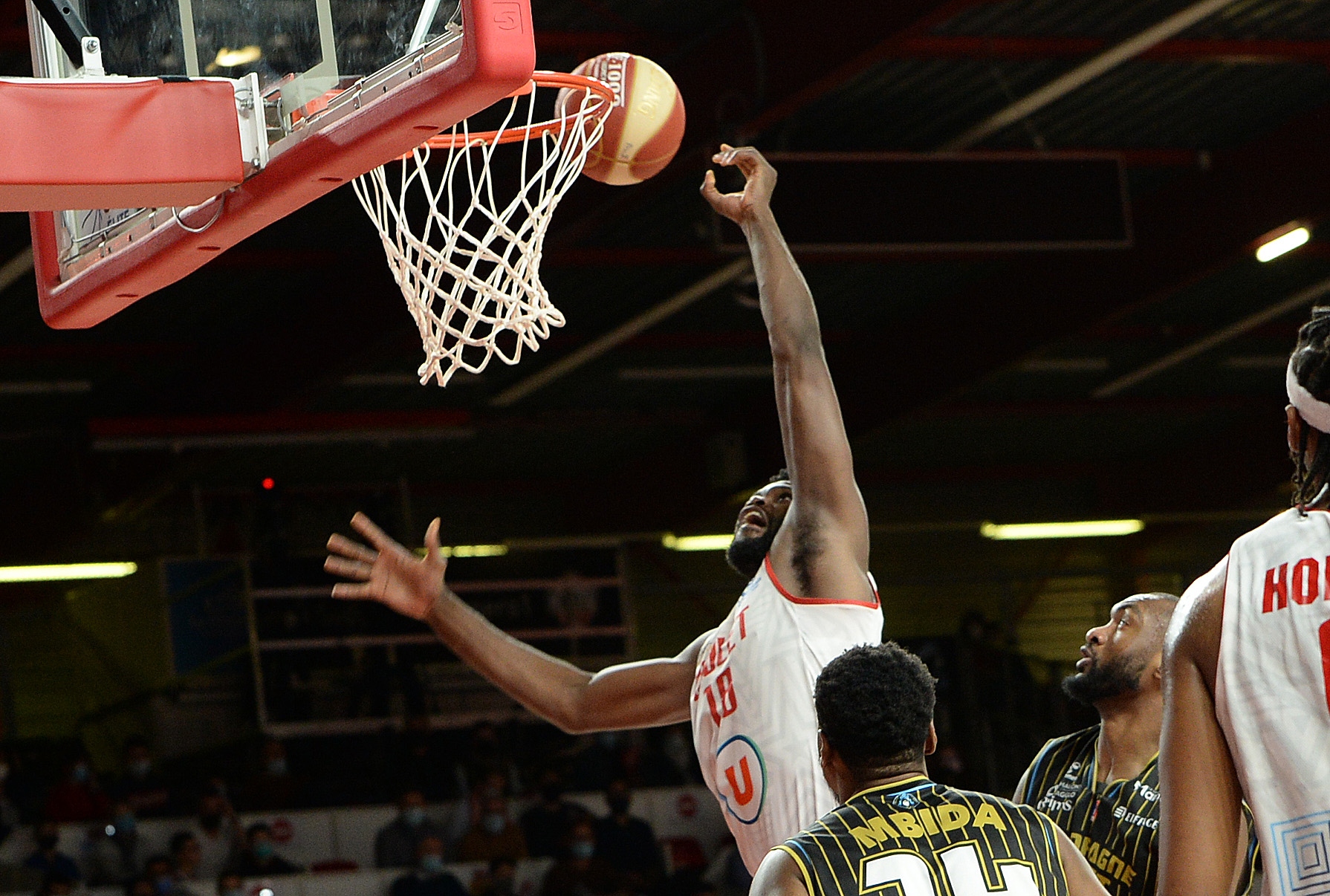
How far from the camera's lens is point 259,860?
45.9 feet

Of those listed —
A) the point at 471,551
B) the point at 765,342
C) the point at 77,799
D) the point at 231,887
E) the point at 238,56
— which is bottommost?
the point at 231,887

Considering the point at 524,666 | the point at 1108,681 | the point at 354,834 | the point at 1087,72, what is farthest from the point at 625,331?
A: the point at 1108,681

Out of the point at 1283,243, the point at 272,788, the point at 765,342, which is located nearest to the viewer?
the point at 1283,243

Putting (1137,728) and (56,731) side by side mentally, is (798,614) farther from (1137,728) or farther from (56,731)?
(56,731)

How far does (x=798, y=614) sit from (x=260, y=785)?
39.5ft

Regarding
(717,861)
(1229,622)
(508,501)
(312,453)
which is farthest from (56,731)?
(1229,622)

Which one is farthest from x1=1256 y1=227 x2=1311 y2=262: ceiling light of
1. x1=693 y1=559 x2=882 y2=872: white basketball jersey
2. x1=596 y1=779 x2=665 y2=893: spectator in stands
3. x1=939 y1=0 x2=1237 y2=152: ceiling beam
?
x1=693 y1=559 x2=882 y2=872: white basketball jersey

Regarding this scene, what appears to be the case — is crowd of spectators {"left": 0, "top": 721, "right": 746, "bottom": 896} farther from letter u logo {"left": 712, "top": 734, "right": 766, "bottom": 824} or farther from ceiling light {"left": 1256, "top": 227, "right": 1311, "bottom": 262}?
letter u logo {"left": 712, "top": 734, "right": 766, "bottom": 824}

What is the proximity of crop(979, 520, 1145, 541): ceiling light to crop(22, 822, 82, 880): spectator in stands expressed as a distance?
11.6m

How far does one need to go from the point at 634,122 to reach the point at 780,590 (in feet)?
5.62

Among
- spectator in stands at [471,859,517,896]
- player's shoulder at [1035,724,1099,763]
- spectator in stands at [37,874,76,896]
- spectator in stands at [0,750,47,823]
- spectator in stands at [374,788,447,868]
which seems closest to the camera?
player's shoulder at [1035,724,1099,763]

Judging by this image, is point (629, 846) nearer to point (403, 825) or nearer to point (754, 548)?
point (403, 825)

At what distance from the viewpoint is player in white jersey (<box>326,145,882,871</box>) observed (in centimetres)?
457

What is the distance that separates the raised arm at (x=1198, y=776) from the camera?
7.94 feet
